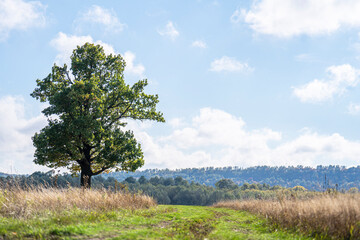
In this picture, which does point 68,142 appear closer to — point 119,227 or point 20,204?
point 20,204

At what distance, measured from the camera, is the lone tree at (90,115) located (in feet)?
89.5

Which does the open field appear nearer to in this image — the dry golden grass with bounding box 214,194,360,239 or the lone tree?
the dry golden grass with bounding box 214,194,360,239

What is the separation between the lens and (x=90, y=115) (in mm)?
26781

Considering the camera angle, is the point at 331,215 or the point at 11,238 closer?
the point at 11,238

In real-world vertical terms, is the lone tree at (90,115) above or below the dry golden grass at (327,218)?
above

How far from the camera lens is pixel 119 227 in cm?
1135

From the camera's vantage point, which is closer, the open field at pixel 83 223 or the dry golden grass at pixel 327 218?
the open field at pixel 83 223

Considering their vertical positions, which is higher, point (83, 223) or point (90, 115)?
point (90, 115)

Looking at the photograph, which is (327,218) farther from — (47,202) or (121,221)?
(47,202)

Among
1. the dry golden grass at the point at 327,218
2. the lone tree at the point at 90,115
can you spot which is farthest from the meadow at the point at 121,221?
the lone tree at the point at 90,115

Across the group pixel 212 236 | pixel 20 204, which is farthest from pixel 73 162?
pixel 212 236

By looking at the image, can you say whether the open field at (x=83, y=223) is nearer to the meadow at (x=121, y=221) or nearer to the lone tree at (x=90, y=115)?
the meadow at (x=121, y=221)

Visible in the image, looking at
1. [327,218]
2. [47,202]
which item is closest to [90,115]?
[47,202]

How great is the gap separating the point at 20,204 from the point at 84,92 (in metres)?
15.6
